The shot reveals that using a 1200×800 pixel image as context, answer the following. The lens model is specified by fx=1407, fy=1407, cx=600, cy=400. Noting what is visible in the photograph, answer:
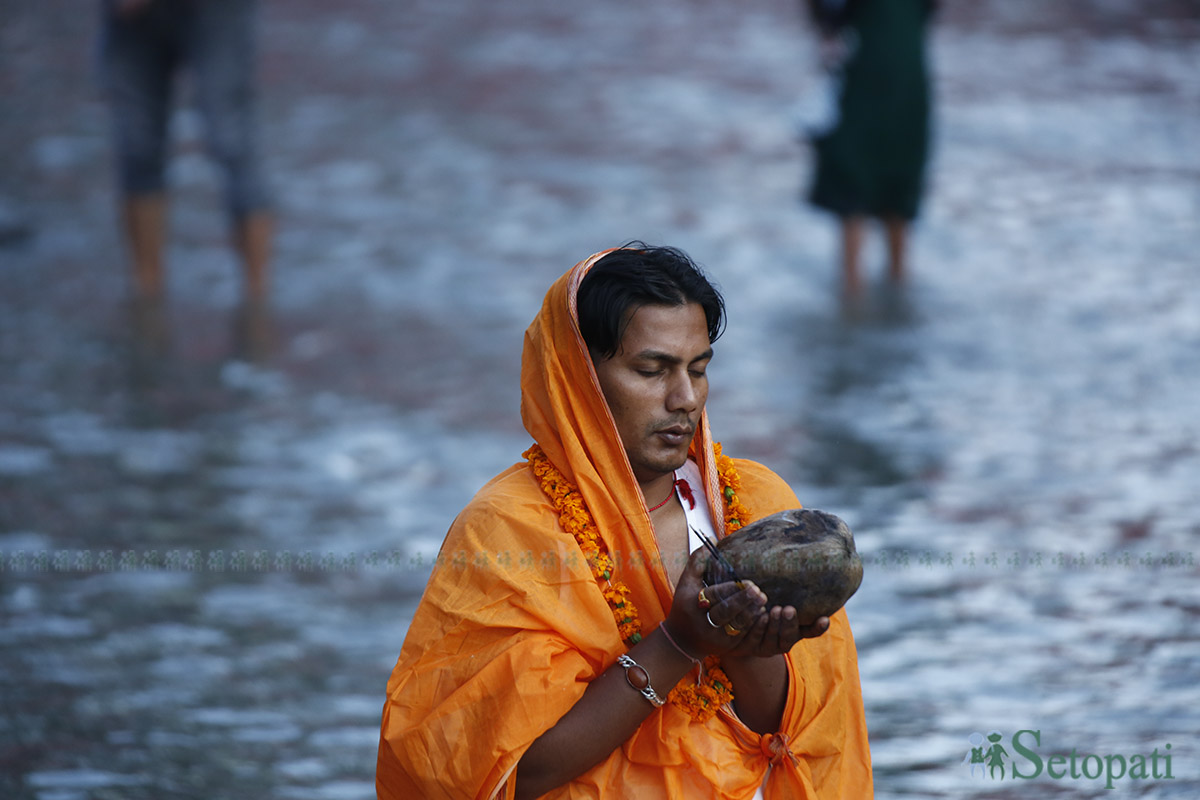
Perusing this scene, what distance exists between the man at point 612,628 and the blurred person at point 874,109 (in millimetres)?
4842

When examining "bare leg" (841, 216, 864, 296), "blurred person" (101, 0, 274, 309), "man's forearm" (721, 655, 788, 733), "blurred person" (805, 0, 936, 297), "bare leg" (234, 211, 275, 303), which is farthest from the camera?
"bare leg" (841, 216, 864, 296)

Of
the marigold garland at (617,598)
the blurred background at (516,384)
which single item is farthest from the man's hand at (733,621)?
the blurred background at (516,384)

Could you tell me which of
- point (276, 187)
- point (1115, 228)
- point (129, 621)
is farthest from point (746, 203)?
point (129, 621)

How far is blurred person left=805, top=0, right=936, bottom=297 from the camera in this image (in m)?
6.95

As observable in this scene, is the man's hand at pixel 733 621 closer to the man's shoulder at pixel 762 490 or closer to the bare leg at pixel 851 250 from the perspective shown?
the man's shoulder at pixel 762 490

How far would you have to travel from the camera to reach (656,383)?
2316 mm

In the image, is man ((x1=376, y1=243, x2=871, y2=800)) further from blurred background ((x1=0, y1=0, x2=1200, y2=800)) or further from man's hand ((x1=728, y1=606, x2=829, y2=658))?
blurred background ((x1=0, y1=0, x2=1200, y2=800))

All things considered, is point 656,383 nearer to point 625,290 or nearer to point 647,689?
point 625,290

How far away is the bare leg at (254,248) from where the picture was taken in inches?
264

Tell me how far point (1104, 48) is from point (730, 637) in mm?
11156

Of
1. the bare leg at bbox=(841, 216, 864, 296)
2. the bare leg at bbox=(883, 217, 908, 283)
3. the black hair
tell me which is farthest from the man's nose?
the bare leg at bbox=(883, 217, 908, 283)

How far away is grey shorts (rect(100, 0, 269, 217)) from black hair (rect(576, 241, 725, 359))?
453 cm

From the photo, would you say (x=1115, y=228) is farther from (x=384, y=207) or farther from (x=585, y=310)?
(x=585, y=310)

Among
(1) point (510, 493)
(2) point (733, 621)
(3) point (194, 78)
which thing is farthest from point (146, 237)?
(2) point (733, 621)
